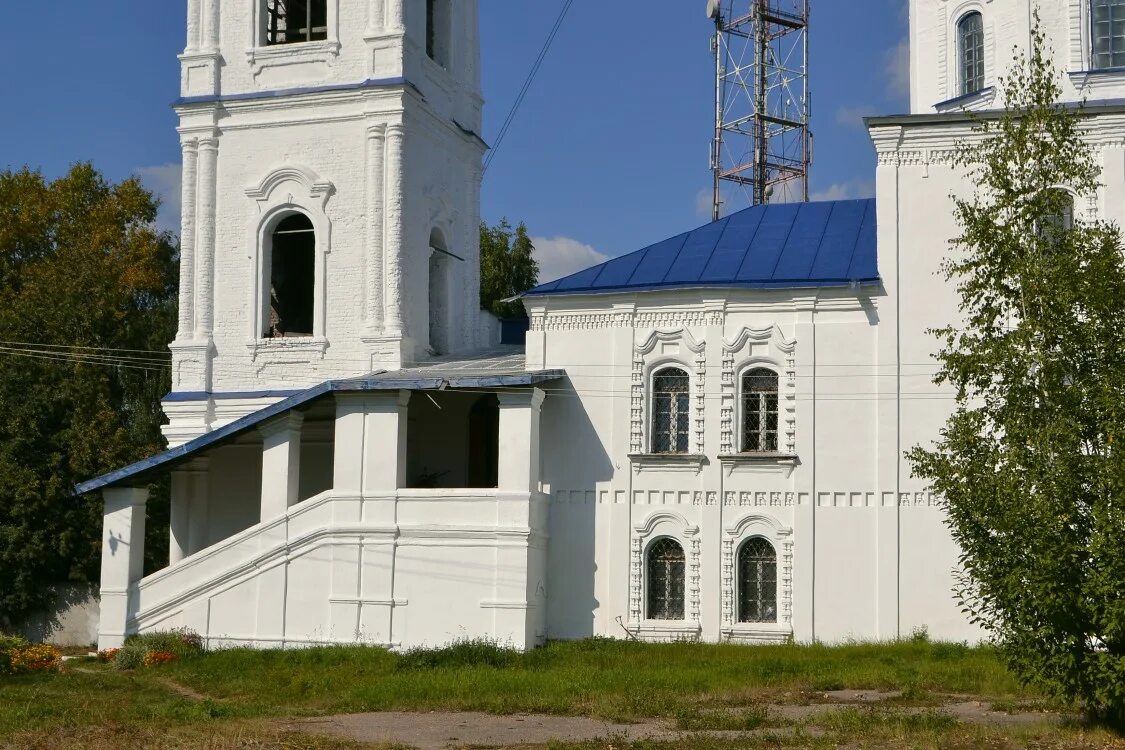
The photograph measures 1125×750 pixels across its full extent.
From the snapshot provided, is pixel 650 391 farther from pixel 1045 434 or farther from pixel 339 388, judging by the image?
pixel 1045 434

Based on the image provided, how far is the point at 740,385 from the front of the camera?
73.5 ft

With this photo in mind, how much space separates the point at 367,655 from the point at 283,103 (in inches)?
402

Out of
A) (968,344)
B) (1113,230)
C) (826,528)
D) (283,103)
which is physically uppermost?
(283,103)

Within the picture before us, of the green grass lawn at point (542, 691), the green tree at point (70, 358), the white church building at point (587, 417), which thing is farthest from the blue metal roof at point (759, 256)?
the green tree at point (70, 358)

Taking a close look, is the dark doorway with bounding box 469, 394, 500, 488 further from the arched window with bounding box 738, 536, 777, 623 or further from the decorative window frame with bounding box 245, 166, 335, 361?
the arched window with bounding box 738, 536, 777, 623

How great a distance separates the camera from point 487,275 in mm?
43000

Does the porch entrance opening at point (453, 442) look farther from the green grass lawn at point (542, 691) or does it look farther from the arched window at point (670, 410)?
the green grass lawn at point (542, 691)

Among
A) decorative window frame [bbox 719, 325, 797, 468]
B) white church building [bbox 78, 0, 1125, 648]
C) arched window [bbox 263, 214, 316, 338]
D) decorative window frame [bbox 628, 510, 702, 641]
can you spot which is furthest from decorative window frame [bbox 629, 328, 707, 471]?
arched window [bbox 263, 214, 316, 338]

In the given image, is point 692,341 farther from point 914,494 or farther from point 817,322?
point 914,494

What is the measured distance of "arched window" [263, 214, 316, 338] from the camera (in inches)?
1005

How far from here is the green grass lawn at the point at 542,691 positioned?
14.1m

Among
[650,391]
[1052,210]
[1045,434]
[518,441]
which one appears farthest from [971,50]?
[1045,434]

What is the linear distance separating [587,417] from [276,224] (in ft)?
22.8

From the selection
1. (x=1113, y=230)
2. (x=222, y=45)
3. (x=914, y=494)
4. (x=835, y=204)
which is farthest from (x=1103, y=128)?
(x=222, y=45)
